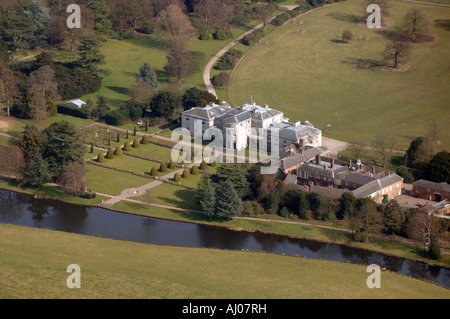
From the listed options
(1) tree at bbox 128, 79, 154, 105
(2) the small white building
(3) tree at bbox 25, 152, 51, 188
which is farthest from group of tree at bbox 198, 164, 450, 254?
(2) the small white building

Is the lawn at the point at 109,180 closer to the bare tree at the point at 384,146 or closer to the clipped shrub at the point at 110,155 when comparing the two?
the clipped shrub at the point at 110,155

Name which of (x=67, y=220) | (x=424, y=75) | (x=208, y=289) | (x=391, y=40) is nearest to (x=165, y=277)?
(x=208, y=289)

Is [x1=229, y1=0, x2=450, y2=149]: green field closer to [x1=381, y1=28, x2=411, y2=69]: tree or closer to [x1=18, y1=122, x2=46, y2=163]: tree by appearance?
[x1=381, y1=28, x2=411, y2=69]: tree

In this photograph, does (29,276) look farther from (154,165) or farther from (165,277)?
(154,165)

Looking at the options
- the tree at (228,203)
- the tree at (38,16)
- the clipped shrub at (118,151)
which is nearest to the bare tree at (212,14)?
the tree at (38,16)

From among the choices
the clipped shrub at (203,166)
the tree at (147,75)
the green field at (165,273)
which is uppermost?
the tree at (147,75)

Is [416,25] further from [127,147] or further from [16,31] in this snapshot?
[16,31]

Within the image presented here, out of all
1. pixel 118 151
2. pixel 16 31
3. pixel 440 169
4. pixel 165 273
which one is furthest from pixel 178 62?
pixel 165 273
